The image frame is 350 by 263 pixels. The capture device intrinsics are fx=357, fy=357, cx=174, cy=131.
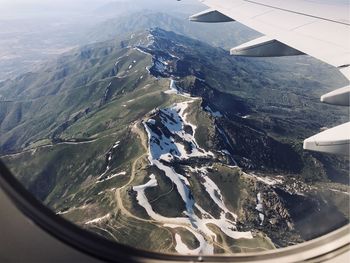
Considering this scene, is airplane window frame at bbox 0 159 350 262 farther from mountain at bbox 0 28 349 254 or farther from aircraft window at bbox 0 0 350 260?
aircraft window at bbox 0 0 350 260

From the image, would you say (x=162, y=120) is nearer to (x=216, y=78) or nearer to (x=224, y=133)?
(x=224, y=133)

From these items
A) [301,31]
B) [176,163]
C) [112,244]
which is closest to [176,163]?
[176,163]

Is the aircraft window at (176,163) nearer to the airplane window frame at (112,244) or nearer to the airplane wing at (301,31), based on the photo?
the airplane wing at (301,31)

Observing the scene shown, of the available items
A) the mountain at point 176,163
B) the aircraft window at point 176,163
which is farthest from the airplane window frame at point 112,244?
the aircraft window at point 176,163

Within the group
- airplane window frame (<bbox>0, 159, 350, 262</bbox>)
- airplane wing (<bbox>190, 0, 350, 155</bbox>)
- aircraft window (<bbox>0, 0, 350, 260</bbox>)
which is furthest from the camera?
aircraft window (<bbox>0, 0, 350, 260</bbox>)

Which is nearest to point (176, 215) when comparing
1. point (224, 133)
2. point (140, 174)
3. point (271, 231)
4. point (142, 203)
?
point (142, 203)

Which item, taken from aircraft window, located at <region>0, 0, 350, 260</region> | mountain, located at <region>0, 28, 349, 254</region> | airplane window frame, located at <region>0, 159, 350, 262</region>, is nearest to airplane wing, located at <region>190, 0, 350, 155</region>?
airplane window frame, located at <region>0, 159, 350, 262</region>
